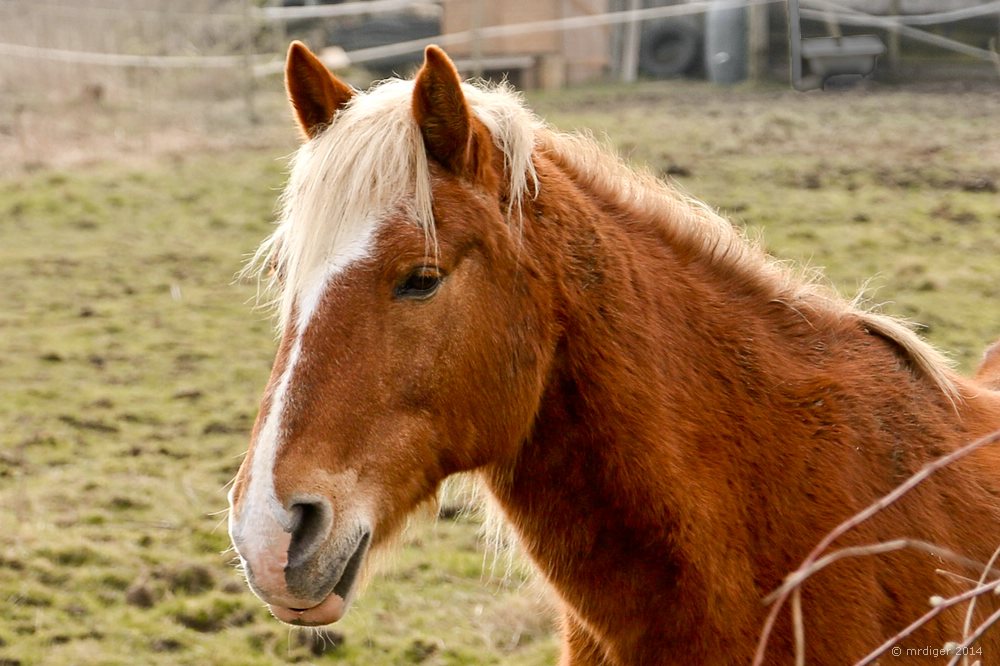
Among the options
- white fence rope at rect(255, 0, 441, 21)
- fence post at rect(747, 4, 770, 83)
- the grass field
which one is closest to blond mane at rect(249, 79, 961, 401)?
the grass field

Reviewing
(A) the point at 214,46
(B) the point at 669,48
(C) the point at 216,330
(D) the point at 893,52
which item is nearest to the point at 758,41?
(D) the point at 893,52

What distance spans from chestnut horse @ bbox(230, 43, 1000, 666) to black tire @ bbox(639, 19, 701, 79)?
A: 52.9 ft

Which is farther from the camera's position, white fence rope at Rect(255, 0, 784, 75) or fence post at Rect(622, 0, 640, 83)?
fence post at Rect(622, 0, 640, 83)

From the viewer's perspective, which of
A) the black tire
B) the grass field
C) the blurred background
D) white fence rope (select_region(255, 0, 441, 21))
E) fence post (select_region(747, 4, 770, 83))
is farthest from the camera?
the black tire

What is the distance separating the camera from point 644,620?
94.8 inches

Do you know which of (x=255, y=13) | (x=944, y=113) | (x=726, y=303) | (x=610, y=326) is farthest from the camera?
(x=255, y=13)

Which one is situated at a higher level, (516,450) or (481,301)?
(481,301)

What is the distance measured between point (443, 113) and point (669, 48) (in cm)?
1695

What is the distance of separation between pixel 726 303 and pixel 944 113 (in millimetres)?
11574

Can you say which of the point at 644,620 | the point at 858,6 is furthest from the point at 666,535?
the point at 858,6

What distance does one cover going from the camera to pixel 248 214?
1064 centimetres

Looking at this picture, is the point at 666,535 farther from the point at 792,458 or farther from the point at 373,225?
the point at 373,225

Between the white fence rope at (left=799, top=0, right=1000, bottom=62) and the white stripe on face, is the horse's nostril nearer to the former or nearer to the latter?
the white stripe on face

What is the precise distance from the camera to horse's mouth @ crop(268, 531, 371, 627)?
7.43ft
